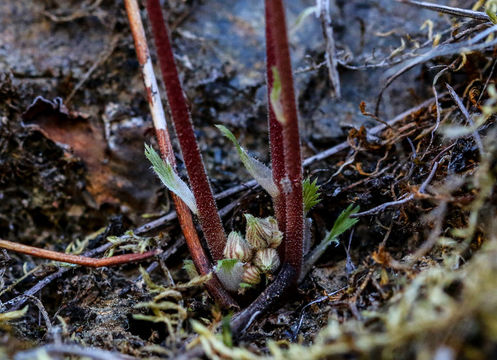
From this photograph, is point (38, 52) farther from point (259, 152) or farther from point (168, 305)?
point (168, 305)

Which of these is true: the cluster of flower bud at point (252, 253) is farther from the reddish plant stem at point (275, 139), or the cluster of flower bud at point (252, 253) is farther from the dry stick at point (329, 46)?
the dry stick at point (329, 46)

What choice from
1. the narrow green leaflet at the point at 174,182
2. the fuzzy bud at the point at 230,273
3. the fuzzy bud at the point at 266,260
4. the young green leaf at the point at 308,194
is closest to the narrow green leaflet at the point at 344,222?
the young green leaf at the point at 308,194

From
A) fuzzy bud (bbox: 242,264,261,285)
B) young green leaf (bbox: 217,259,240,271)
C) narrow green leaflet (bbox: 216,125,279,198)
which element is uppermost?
narrow green leaflet (bbox: 216,125,279,198)

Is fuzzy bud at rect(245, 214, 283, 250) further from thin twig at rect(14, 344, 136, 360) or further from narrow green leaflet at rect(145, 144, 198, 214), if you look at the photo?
thin twig at rect(14, 344, 136, 360)

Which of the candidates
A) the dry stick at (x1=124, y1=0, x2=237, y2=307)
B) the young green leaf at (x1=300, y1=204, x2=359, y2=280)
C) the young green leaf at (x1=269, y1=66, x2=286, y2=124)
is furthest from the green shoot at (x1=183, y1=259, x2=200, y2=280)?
the young green leaf at (x1=269, y1=66, x2=286, y2=124)

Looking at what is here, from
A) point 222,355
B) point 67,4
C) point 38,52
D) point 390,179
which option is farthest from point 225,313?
point 67,4

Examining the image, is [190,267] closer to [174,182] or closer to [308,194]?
[174,182]
